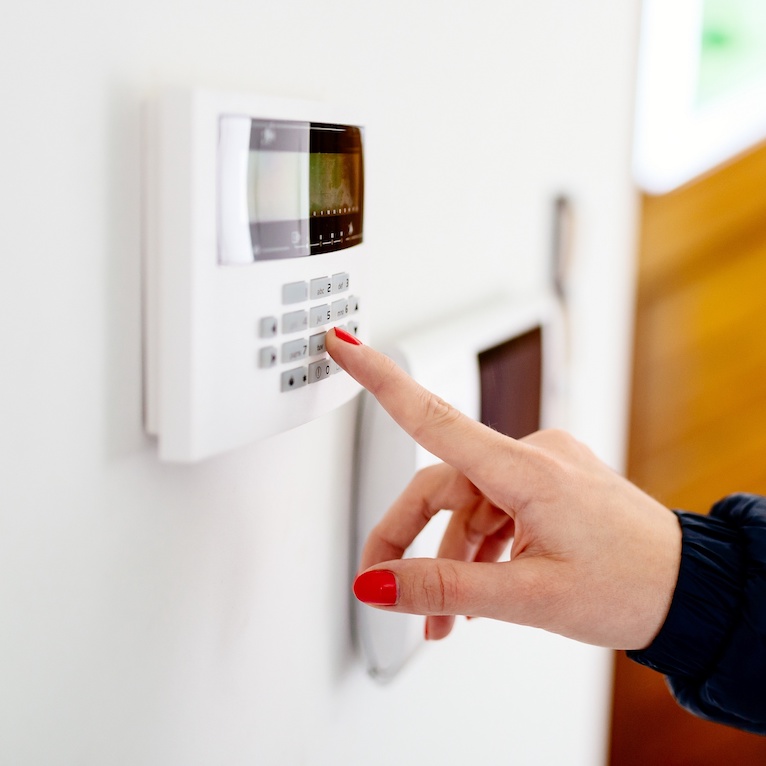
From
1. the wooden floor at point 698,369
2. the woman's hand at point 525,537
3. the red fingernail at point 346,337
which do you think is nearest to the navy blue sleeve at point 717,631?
the woman's hand at point 525,537

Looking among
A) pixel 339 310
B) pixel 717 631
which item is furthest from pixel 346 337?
pixel 717 631

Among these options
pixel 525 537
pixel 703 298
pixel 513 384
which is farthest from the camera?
pixel 703 298

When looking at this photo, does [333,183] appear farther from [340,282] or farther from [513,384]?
[513,384]

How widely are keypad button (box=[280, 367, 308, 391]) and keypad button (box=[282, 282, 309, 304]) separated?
34mm

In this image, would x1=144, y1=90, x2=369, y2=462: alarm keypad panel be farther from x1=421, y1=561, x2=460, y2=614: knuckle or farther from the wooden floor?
the wooden floor

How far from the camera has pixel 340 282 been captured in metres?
0.45

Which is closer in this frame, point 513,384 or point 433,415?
point 433,415

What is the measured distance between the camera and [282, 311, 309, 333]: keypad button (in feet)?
1.33

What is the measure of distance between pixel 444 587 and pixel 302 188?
21 cm

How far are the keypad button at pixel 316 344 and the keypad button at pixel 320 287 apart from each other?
19 mm

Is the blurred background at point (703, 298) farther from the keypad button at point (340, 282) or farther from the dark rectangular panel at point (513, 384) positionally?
the keypad button at point (340, 282)

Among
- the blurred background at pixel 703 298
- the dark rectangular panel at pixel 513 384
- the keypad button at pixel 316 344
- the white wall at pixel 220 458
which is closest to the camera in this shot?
the white wall at pixel 220 458

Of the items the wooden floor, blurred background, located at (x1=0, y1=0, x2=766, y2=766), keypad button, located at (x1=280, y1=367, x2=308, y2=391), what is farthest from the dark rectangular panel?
the wooden floor

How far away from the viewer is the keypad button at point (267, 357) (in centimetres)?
39
